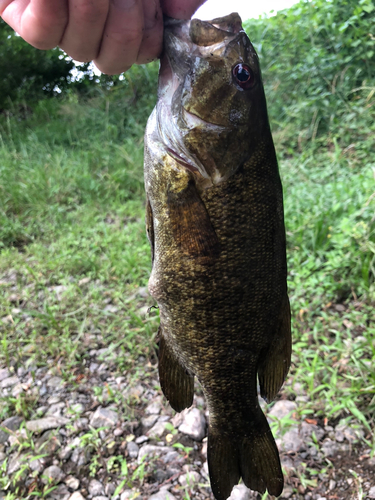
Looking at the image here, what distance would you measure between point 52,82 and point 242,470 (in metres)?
10.9

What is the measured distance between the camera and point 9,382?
8.91 feet

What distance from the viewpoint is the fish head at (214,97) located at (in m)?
1.22

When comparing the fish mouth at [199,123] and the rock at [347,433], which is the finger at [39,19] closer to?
the fish mouth at [199,123]

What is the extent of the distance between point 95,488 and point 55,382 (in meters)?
0.83

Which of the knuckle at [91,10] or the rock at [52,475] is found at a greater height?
the knuckle at [91,10]

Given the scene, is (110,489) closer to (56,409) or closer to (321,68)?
(56,409)

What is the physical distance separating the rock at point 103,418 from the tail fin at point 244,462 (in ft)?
4.03

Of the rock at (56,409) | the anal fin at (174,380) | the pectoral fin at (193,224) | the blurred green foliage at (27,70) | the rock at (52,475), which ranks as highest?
the blurred green foliage at (27,70)

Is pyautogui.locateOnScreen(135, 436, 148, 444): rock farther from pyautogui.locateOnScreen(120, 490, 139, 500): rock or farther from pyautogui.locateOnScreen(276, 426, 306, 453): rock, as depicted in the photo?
pyautogui.locateOnScreen(276, 426, 306, 453): rock

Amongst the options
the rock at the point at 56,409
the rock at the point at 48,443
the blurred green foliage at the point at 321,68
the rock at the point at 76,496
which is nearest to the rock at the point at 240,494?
the rock at the point at 76,496

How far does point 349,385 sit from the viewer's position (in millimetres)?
2457

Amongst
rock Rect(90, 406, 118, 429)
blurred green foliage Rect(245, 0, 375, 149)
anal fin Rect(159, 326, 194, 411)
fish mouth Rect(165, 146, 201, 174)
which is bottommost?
rock Rect(90, 406, 118, 429)

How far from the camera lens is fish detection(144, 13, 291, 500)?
1235 mm

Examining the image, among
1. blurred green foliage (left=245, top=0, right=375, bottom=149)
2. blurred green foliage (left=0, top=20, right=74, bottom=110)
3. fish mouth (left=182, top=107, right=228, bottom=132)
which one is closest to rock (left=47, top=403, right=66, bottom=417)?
fish mouth (left=182, top=107, right=228, bottom=132)
